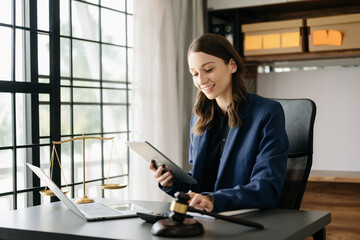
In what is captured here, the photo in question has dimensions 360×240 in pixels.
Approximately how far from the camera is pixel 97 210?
1582 mm

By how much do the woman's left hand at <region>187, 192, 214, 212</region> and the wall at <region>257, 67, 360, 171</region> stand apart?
8.55 ft

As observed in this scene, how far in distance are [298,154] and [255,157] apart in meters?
0.23

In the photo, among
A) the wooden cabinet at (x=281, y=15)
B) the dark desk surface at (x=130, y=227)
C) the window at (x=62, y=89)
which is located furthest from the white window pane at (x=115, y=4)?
the dark desk surface at (x=130, y=227)

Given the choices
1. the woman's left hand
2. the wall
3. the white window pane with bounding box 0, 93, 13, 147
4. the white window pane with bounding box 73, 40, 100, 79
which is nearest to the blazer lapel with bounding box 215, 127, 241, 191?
the woman's left hand

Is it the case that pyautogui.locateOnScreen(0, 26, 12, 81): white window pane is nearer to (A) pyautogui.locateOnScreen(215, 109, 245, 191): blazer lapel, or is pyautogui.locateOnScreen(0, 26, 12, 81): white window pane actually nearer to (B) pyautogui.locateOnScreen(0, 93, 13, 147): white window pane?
(B) pyautogui.locateOnScreen(0, 93, 13, 147): white window pane

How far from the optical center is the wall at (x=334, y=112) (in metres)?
3.74

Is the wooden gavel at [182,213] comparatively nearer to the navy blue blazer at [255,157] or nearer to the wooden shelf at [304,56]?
the navy blue blazer at [255,157]

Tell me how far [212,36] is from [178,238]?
3.16 feet

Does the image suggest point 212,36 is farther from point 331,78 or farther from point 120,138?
point 331,78

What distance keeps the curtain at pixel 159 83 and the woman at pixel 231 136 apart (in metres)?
1.19

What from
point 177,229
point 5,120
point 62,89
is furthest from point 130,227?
point 62,89

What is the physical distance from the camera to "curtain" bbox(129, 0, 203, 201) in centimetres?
324

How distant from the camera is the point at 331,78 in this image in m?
3.80

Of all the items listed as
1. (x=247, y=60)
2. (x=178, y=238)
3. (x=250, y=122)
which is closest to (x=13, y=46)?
(x=250, y=122)
